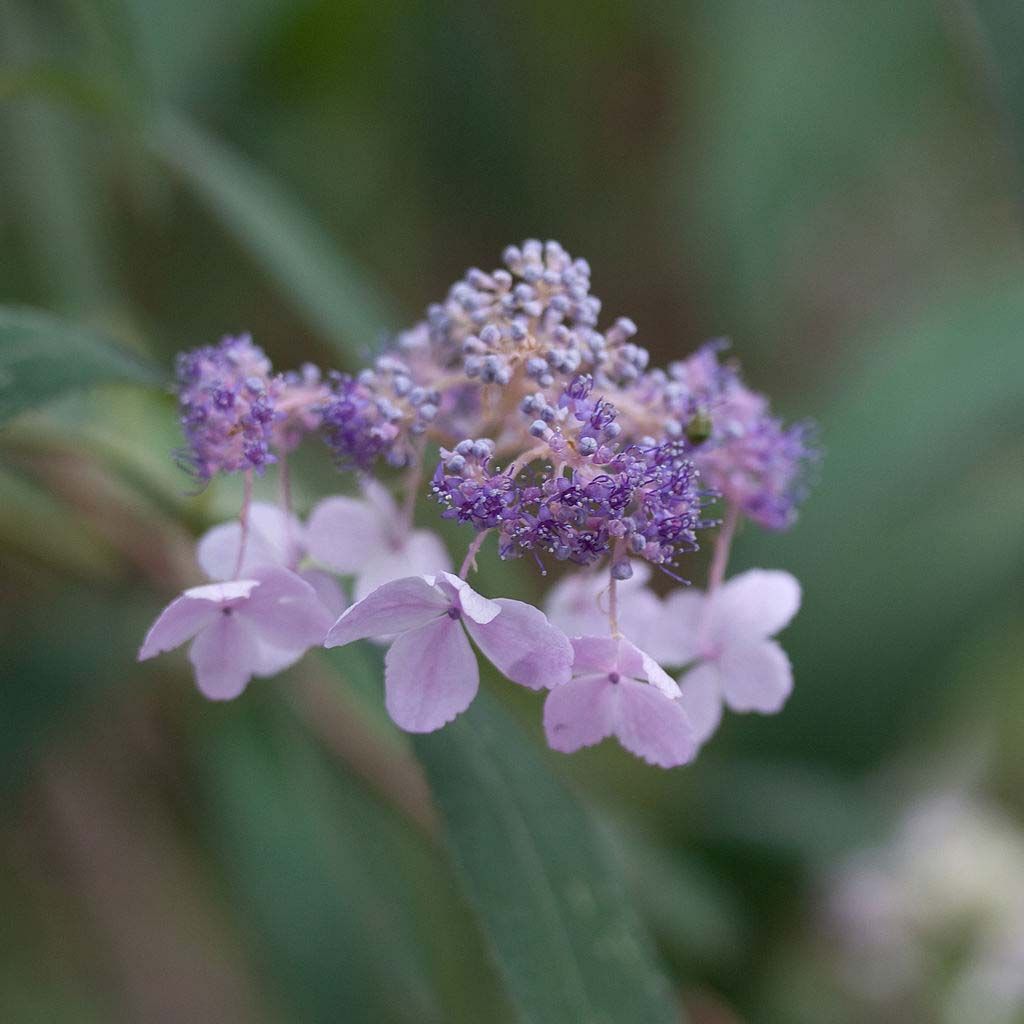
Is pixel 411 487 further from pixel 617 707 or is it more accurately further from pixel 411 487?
pixel 617 707

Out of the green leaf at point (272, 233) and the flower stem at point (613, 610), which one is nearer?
the flower stem at point (613, 610)

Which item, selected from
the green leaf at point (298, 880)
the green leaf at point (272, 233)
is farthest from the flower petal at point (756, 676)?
the green leaf at point (298, 880)

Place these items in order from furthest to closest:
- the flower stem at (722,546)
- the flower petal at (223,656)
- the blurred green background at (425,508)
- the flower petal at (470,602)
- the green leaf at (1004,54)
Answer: the blurred green background at (425,508), the green leaf at (1004,54), the flower stem at (722,546), the flower petal at (223,656), the flower petal at (470,602)

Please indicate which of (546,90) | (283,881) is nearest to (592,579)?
(283,881)

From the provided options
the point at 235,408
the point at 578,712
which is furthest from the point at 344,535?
the point at 578,712

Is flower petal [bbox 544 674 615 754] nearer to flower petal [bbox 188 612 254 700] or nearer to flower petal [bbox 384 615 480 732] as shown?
flower petal [bbox 384 615 480 732]

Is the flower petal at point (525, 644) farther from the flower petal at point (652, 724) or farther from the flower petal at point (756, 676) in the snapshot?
the flower petal at point (756, 676)

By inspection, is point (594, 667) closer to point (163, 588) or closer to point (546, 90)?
point (163, 588)
